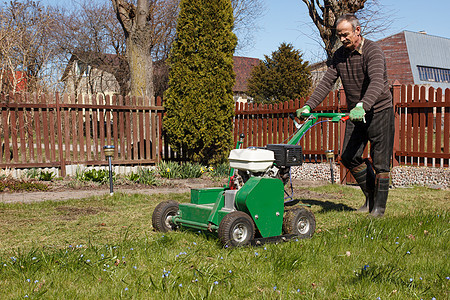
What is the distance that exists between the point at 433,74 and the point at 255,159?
4129cm

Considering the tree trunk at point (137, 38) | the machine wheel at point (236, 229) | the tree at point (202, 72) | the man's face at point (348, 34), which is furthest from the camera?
the tree trunk at point (137, 38)

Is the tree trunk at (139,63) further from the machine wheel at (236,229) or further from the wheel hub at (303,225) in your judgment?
the machine wheel at (236,229)

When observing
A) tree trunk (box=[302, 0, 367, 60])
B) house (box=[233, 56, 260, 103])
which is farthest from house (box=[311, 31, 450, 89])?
tree trunk (box=[302, 0, 367, 60])

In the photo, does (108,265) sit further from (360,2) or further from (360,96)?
(360,2)

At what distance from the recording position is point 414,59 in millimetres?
38375

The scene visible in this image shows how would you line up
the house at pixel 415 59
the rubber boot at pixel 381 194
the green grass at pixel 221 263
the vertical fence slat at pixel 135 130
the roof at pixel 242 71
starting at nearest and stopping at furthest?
the green grass at pixel 221 263 < the rubber boot at pixel 381 194 < the vertical fence slat at pixel 135 130 < the house at pixel 415 59 < the roof at pixel 242 71

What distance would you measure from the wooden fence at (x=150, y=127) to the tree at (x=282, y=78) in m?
13.1

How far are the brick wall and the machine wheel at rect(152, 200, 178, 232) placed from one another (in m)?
36.6

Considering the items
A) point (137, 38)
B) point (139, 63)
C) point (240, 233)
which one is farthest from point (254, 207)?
point (137, 38)

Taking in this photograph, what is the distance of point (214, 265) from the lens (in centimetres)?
319

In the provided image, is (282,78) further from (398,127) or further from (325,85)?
(325,85)

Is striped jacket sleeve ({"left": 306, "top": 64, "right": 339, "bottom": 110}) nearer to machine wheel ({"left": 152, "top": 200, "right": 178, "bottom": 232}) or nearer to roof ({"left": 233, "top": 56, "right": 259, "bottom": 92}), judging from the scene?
machine wheel ({"left": 152, "top": 200, "right": 178, "bottom": 232})

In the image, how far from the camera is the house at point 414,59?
37.8 meters

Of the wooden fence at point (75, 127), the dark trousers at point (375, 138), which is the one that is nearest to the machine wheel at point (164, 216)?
the dark trousers at point (375, 138)
